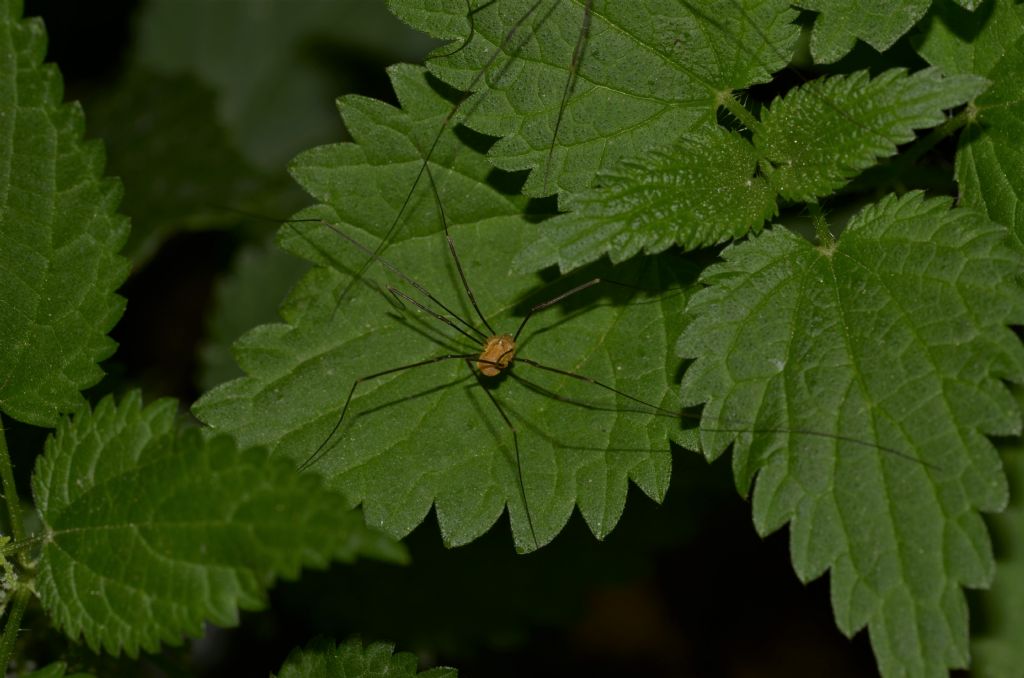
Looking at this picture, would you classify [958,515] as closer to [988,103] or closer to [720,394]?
[720,394]

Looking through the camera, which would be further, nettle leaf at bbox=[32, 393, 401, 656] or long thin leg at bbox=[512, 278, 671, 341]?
long thin leg at bbox=[512, 278, 671, 341]

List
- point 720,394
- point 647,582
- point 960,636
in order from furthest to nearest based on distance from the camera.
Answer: point 647,582, point 720,394, point 960,636

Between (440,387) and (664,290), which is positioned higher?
(664,290)

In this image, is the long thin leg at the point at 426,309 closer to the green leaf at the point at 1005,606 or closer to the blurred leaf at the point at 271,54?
the green leaf at the point at 1005,606

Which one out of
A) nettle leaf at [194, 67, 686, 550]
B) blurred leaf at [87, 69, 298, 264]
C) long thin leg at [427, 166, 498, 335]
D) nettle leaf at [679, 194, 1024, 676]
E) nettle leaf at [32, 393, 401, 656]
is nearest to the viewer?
nettle leaf at [32, 393, 401, 656]

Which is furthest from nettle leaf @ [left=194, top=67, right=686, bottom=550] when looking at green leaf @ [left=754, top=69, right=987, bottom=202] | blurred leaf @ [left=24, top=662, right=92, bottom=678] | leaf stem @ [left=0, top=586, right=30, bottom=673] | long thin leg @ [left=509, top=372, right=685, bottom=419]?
blurred leaf @ [left=24, top=662, right=92, bottom=678]

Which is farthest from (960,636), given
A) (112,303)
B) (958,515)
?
(112,303)

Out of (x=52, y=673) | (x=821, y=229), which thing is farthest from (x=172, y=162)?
(x=821, y=229)

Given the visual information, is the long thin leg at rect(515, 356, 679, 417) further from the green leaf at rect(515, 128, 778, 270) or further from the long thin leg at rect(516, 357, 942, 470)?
the green leaf at rect(515, 128, 778, 270)
